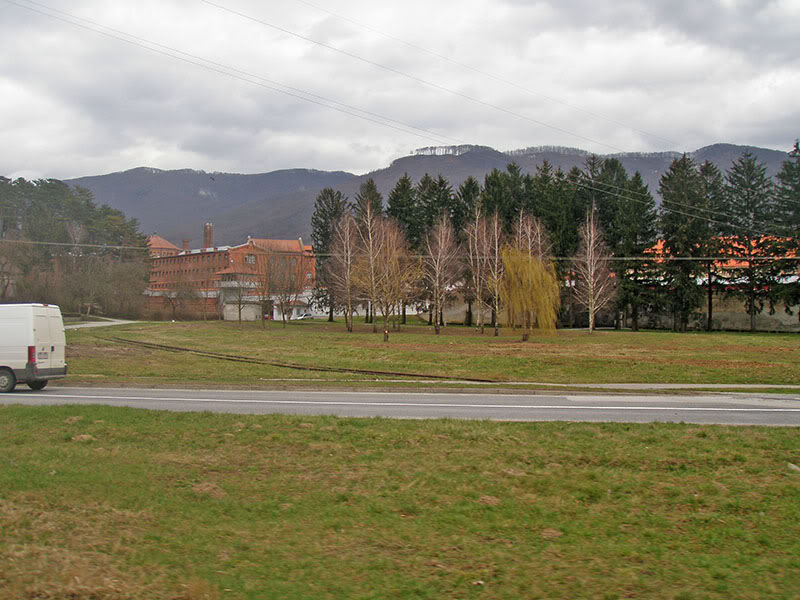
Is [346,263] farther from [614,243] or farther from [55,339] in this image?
[55,339]

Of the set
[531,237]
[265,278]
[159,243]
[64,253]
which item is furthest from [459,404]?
[159,243]

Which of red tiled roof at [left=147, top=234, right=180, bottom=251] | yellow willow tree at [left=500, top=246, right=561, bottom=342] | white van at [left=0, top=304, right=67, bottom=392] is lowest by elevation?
white van at [left=0, top=304, right=67, bottom=392]

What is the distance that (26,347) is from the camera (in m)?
19.9

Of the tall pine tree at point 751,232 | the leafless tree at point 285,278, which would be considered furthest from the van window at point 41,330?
the tall pine tree at point 751,232

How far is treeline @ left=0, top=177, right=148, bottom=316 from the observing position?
74812mm

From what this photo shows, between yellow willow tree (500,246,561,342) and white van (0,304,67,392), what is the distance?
120 ft

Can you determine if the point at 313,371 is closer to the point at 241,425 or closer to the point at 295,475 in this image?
the point at 241,425

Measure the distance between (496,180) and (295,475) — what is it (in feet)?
253

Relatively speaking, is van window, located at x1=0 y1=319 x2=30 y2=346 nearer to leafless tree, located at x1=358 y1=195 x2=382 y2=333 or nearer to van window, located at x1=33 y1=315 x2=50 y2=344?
van window, located at x1=33 y1=315 x2=50 y2=344

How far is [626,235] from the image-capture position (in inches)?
2923

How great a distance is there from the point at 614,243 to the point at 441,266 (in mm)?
23098

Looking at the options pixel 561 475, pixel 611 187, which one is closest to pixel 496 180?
pixel 611 187

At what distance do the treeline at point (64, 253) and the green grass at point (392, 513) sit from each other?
186ft

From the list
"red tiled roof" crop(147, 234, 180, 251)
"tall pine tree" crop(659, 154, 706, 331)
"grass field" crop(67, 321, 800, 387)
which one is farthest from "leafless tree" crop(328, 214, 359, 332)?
"red tiled roof" crop(147, 234, 180, 251)
